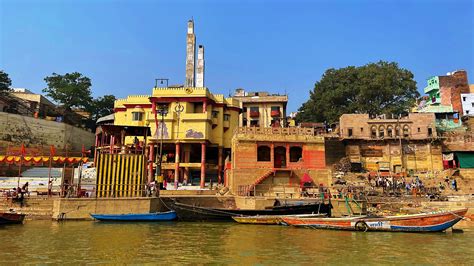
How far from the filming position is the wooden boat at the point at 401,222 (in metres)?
17.9

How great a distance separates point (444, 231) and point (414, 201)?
9.24 metres

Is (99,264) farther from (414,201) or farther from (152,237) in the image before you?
(414,201)

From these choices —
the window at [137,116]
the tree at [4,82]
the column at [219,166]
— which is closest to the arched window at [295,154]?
the column at [219,166]

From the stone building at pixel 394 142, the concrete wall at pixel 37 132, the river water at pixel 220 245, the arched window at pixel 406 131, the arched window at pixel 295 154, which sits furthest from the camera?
the concrete wall at pixel 37 132

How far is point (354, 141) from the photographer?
4559 centimetres

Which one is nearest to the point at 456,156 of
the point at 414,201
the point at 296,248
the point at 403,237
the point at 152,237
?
the point at 414,201

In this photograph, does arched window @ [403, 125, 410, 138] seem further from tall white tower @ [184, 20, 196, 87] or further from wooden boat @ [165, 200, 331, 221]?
tall white tower @ [184, 20, 196, 87]

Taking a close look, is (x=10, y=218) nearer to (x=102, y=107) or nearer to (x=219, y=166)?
(x=219, y=166)

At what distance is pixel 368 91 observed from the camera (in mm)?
51344

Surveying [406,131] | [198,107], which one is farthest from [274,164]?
[406,131]

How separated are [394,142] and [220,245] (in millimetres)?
37518

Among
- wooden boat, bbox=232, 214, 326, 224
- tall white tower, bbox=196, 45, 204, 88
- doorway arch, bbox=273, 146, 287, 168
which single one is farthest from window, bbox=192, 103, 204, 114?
wooden boat, bbox=232, 214, 326, 224

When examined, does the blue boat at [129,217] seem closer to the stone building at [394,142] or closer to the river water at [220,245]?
the river water at [220,245]

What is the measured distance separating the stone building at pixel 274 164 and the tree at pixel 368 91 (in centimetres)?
2168
